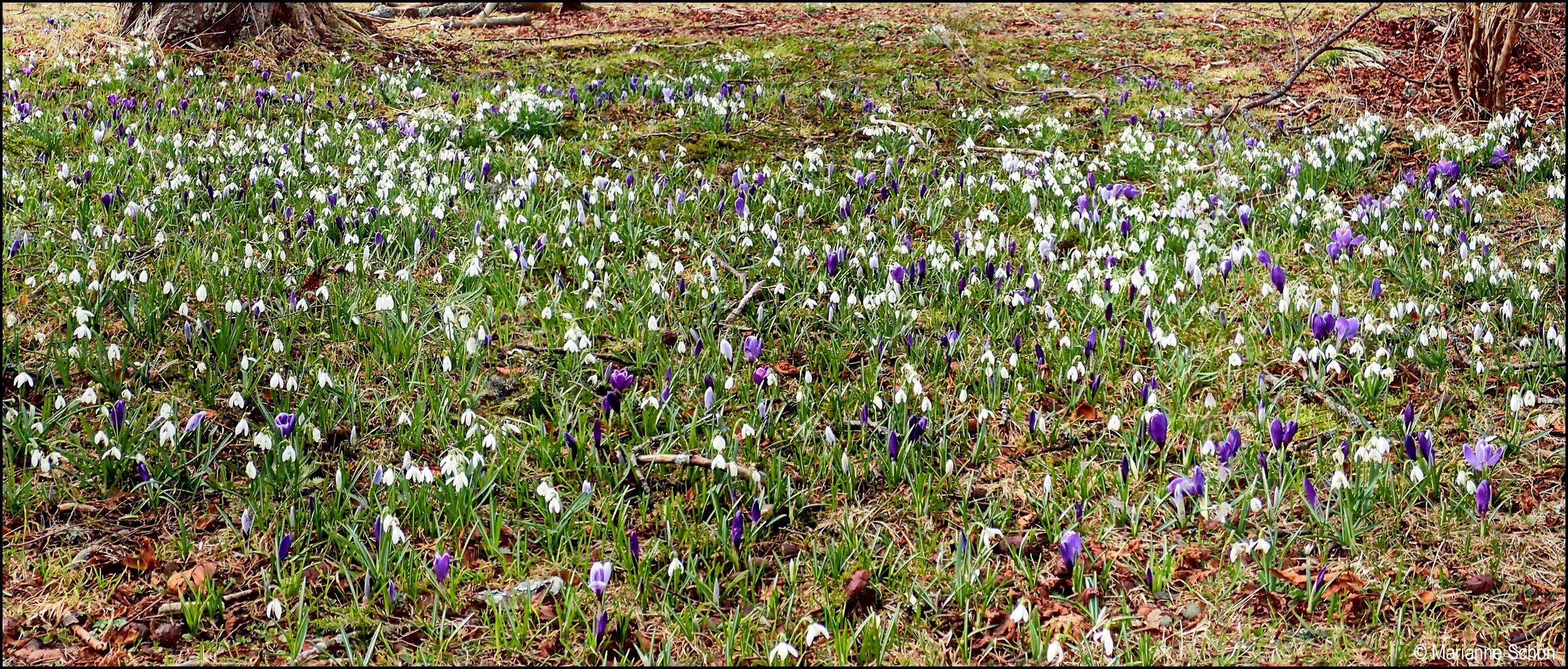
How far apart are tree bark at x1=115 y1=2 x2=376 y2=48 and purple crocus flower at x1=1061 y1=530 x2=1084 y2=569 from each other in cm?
802

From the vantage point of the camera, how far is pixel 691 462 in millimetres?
3180

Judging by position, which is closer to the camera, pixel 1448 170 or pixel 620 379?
pixel 620 379

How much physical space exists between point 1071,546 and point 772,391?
1.29 meters

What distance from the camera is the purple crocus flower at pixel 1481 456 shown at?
9.57 feet

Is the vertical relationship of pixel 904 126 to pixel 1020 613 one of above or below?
above

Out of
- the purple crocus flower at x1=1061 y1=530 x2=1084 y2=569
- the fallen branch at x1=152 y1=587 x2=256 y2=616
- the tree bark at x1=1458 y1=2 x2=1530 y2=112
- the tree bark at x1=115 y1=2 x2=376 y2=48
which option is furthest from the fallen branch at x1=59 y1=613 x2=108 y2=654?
the tree bark at x1=1458 y1=2 x2=1530 y2=112

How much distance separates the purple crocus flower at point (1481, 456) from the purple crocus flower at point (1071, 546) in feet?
3.79

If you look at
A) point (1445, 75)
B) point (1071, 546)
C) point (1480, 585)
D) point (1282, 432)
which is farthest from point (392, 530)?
point (1445, 75)

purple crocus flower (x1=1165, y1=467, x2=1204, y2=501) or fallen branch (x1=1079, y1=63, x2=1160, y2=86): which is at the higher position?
fallen branch (x1=1079, y1=63, x2=1160, y2=86)

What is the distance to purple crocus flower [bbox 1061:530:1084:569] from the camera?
107 inches

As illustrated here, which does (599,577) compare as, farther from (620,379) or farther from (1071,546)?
(1071,546)

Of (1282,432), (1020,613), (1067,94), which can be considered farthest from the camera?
(1067,94)

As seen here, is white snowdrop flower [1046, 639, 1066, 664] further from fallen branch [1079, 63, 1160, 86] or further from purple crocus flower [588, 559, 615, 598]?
fallen branch [1079, 63, 1160, 86]

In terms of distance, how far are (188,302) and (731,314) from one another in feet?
7.01
